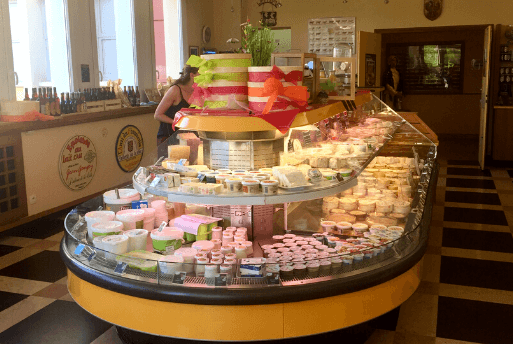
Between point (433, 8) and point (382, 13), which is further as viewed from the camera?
point (382, 13)

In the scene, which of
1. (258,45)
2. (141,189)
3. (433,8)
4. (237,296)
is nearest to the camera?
(237,296)

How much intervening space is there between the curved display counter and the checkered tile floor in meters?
0.39

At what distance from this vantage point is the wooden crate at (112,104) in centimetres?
651

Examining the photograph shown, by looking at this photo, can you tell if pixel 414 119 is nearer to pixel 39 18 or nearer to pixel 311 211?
pixel 311 211

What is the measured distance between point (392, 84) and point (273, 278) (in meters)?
9.69

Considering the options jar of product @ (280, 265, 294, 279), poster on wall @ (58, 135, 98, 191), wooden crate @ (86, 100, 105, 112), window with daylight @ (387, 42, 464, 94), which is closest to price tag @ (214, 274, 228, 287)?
jar of product @ (280, 265, 294, 279)

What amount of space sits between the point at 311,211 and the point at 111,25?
5.44 meters

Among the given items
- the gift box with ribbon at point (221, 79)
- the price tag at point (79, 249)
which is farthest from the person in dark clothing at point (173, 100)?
the price tag at point (79, 249)

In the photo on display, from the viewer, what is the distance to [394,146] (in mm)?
4754

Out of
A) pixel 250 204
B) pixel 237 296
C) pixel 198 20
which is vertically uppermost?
pixel 198 20

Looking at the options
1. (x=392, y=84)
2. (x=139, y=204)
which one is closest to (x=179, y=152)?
(x=139, y=204)

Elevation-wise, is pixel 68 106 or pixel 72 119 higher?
pixel 68 106

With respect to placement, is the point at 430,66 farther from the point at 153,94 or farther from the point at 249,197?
the point at 249,197

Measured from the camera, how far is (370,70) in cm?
810
